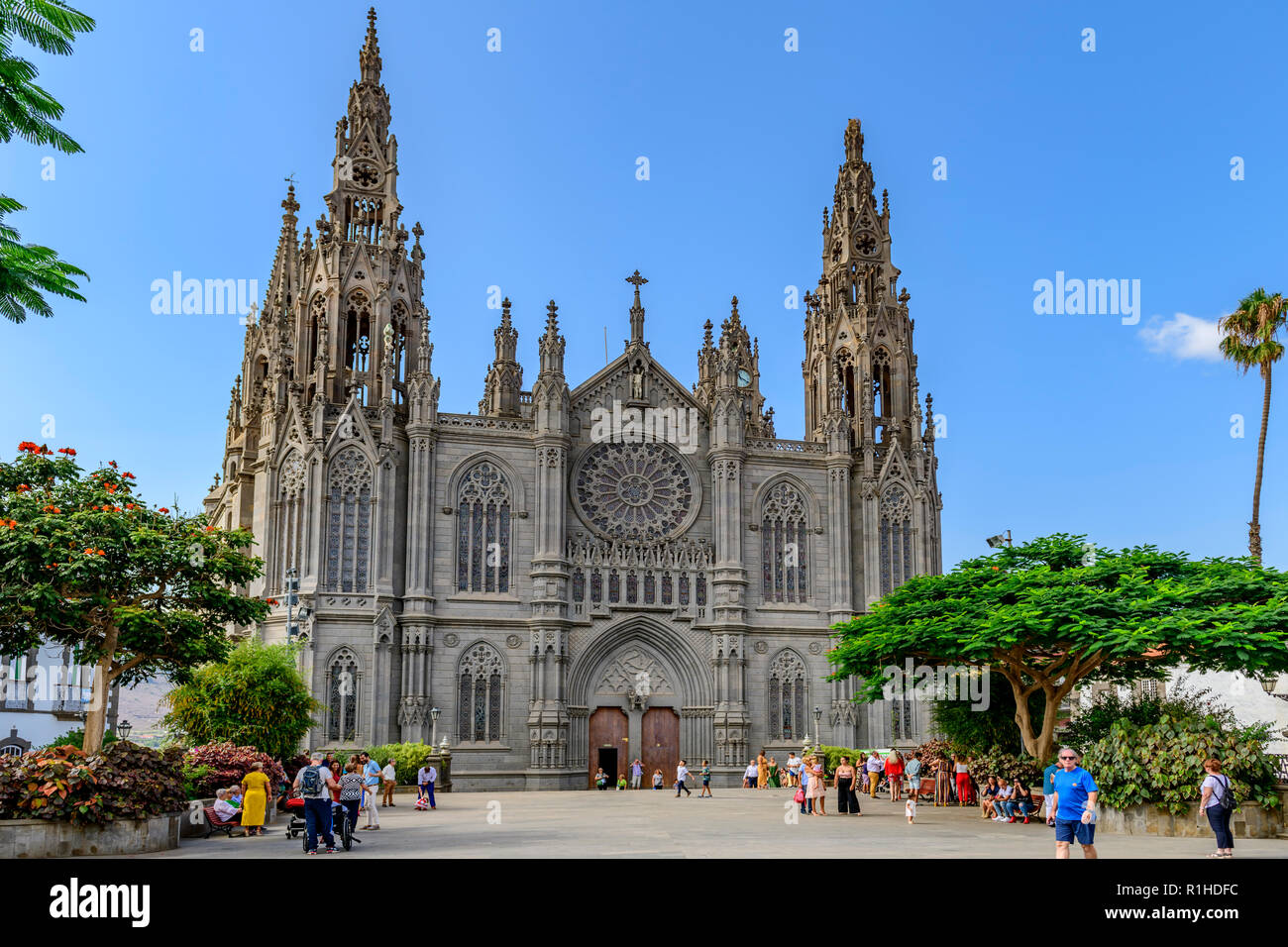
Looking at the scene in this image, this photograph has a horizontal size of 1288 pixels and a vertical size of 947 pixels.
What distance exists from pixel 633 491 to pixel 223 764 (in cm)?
2884

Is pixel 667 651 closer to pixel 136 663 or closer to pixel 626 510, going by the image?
pixel 626 510

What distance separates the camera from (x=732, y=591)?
2066 inches

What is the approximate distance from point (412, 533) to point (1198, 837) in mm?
32892

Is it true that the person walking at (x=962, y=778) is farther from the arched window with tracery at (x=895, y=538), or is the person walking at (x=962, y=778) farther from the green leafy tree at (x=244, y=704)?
the arched window with tracery at (x=895, y=538)

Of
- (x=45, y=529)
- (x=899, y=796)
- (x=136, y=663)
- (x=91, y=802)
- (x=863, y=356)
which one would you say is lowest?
(x=899, y=796)

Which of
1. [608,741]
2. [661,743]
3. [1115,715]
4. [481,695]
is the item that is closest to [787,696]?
[661,743]

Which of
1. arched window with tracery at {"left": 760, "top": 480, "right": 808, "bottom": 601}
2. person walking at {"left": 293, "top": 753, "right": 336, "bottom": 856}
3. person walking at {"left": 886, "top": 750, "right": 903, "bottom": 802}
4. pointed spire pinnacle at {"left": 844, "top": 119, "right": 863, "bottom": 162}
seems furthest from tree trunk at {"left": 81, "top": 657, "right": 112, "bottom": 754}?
pointed spire pinnacle at {"left": 844, "top": 119, "right": 863, "bottom": 162}

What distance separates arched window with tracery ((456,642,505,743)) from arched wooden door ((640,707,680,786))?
619 cm

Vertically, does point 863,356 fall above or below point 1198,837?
above

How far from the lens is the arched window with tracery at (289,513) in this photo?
162 feet

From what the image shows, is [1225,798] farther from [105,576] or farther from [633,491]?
[633,491]
